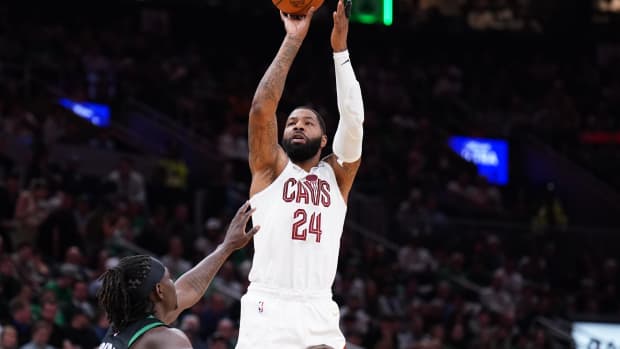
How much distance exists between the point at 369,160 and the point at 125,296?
16.5 meters

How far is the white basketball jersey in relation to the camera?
6.29 m

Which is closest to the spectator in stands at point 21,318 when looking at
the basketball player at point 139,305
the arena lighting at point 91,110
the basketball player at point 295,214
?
the basketball player at point 295,214

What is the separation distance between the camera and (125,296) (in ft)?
16.8

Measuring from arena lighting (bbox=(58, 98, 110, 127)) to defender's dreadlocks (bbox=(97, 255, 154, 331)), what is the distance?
15.0m

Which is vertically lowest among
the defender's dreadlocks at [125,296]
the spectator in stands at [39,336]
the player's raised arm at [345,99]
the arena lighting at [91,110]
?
the spectator in stands at [39,336]

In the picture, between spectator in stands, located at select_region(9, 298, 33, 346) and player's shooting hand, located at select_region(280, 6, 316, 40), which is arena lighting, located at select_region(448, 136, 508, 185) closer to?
spectator in stands, located at select_region(9, 298, 33, 346)

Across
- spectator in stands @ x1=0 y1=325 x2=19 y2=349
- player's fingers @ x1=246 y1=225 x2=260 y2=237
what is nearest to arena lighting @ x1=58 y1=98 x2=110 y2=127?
spectator in stands @ x1=0 y1=325 x2=19 y2=349

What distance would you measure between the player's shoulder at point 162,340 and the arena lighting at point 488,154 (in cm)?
2104

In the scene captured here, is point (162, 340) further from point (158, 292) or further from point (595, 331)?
point (595, 331)

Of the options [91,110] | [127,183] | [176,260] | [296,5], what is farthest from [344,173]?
[91,110]

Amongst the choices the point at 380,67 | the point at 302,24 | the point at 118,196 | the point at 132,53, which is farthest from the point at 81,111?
the point at 302,24

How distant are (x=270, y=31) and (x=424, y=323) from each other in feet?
40.7

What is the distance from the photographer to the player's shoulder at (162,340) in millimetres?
4898

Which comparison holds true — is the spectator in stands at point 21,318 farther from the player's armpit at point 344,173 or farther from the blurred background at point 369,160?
the player's armpit at point 344,173
